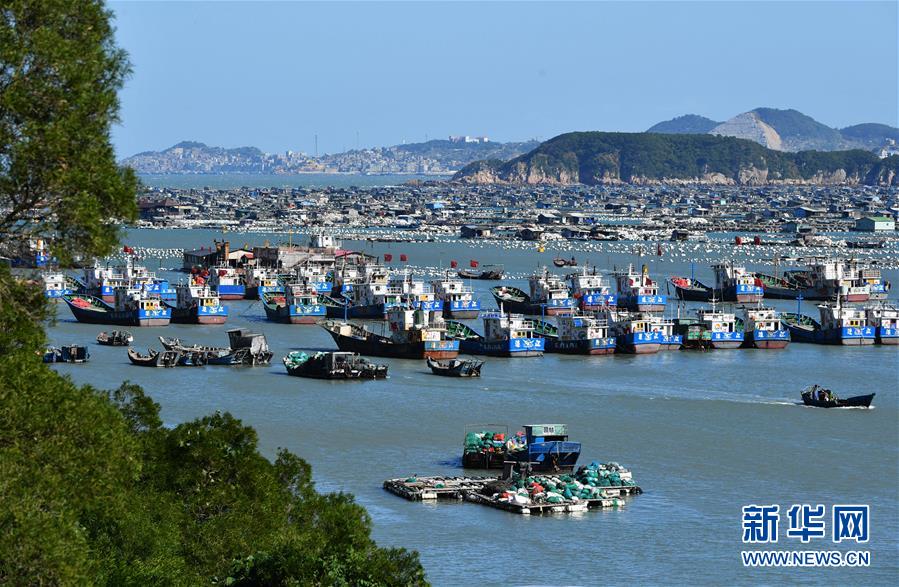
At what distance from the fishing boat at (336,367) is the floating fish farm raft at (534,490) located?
9.56m

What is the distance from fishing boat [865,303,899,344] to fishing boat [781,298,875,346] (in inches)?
6.3

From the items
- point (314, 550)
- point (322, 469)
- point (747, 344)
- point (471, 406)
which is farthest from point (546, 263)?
point (314, 550)

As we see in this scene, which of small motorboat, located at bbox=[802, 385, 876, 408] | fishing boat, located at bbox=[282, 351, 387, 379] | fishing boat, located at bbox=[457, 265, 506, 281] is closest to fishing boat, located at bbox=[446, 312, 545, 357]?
fishing boat, located at bbox=[282, 351, 387, 379]

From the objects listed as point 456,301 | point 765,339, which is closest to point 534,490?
point 765,339

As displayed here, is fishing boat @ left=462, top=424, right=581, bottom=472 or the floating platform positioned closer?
the floating platform

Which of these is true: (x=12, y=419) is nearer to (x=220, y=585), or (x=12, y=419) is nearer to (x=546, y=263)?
(x=220, y=585)

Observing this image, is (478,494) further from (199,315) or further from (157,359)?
(199,315)

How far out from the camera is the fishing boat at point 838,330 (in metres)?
37.2

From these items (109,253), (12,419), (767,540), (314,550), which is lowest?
(767,540)

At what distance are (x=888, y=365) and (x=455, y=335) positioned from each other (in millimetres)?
9097

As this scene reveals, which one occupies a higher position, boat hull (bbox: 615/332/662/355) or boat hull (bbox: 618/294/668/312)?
boat hull (bbox: 618/294/668/312)

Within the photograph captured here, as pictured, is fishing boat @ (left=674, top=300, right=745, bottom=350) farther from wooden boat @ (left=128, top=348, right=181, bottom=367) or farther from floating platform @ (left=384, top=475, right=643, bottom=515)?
floating platform @ (left=384, top=475, right=643, bottom=515)

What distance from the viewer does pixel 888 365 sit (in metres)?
33.8

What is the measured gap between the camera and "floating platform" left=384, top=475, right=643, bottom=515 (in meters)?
18.6
